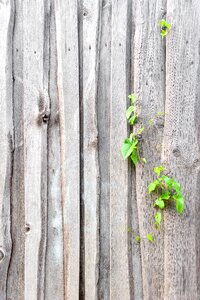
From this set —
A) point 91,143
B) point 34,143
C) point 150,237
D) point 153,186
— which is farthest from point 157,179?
point 34,143

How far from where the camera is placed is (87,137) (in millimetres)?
1768

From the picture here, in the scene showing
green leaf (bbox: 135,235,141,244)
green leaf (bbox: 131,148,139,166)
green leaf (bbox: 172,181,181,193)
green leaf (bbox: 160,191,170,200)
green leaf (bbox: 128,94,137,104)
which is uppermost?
green leaf (bbox: 128,94,137,104)

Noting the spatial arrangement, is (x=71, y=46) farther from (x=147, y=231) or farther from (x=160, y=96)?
(x=147, y=231)

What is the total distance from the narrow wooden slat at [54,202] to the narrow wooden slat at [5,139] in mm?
229

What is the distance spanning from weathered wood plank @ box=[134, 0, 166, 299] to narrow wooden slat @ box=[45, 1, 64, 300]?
452mm

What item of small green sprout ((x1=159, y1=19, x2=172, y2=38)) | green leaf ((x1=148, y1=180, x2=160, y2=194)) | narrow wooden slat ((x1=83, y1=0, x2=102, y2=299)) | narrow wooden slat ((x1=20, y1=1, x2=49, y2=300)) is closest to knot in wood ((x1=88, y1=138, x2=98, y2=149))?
narrow wooden slat ((x1=83, y1=0, x2=102, y2=299))

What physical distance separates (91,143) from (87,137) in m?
0.04

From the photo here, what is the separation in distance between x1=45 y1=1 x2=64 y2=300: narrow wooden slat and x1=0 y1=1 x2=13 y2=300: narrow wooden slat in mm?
229

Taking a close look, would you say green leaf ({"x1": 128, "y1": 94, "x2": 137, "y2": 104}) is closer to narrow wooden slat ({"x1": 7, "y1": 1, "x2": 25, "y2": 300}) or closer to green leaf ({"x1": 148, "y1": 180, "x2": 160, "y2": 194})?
green leaf ({"x1": 148, "y1": 180, "x2": 160, "y2": 194})

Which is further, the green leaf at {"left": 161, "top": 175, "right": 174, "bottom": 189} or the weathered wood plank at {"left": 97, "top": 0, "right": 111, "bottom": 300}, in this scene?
the weathered wood plank at {"left": 97, "top": 0, "right": 111, "bottom": 300}

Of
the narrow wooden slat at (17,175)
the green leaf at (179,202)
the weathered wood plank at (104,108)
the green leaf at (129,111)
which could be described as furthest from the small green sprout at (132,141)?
the narrow wooden slat at (17,175)

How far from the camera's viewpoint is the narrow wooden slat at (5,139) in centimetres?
176

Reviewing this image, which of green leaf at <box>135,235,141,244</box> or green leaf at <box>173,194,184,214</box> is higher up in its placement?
green leaf at <box>173,194,184,214</box>

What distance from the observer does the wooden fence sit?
5.56ft
